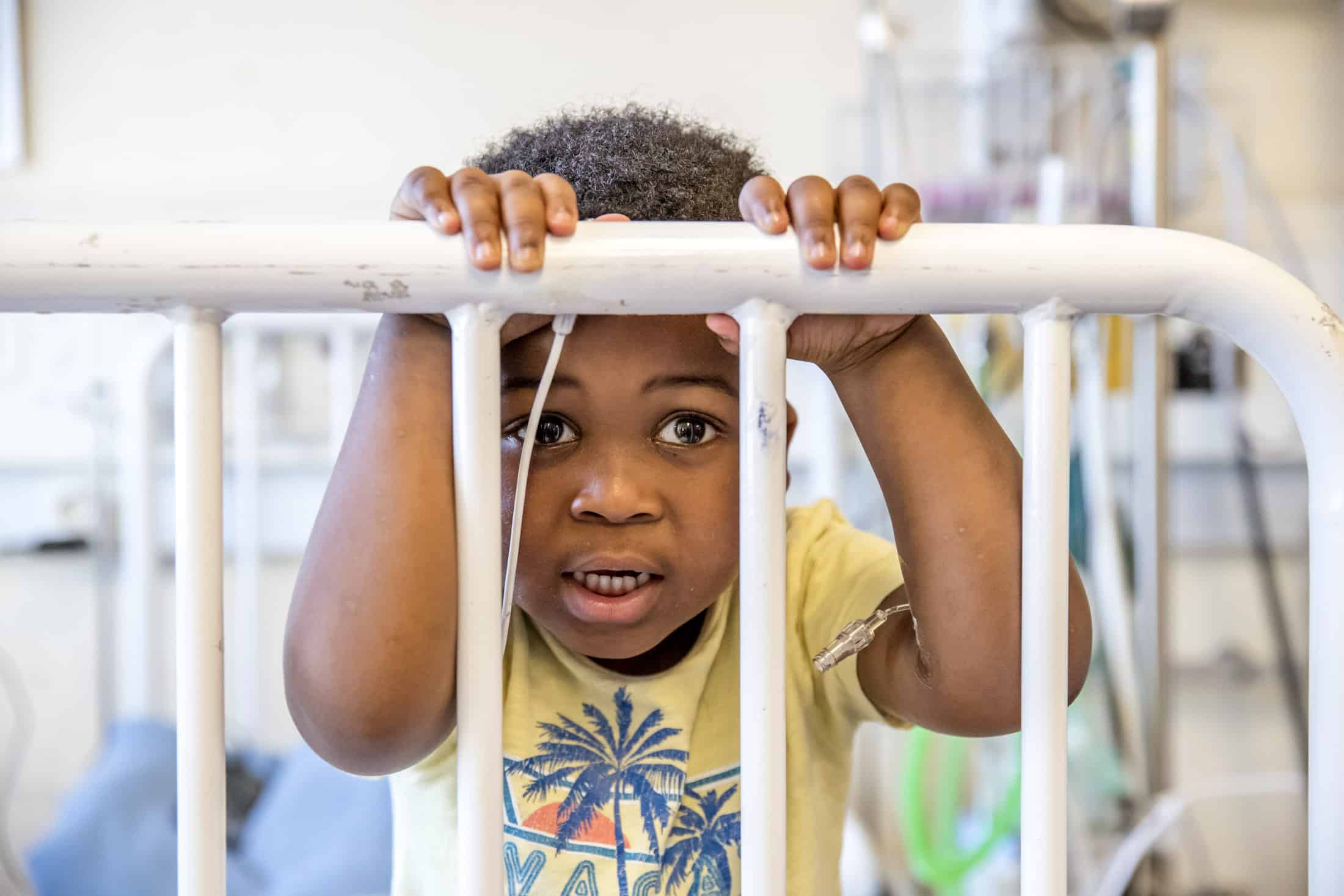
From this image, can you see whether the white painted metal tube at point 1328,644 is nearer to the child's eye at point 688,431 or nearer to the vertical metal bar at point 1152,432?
the child's eye at point 688,431

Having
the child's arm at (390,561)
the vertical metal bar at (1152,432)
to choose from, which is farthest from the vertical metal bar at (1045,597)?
the vertical metal bar at (1152,432)

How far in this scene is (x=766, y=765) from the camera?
0.43m

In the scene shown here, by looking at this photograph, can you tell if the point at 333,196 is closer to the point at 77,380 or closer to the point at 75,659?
the point at 77,380

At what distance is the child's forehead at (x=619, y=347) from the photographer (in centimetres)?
55

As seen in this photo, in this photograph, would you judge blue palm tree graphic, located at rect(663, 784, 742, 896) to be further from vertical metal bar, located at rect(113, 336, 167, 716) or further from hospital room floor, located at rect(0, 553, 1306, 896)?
hospital room floor, located at rect(0, 553, 1306, 896)

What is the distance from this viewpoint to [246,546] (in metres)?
1.76

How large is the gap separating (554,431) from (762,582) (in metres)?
0.19

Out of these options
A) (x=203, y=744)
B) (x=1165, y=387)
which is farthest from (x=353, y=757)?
(x=1165, y=387)

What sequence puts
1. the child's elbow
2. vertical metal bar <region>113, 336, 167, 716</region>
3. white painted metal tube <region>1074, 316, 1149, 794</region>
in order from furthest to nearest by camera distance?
vertical metal bar <region>113, 336, 167, 716</region> < white painted metal tube <region>1074, 316, 1149, 794</region> < the child's elbow

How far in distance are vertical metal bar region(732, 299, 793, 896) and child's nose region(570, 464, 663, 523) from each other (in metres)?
0.13

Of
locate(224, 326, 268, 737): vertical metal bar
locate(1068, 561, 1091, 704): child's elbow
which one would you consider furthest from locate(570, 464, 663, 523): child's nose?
locate(224, 326, 268, 737): vertical metal bar

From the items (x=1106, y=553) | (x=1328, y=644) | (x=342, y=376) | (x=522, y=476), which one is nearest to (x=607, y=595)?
(x=522, y=476)

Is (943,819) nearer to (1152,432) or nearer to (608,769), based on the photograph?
(1152,432)

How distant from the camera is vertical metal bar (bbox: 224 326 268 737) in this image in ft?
5.65
